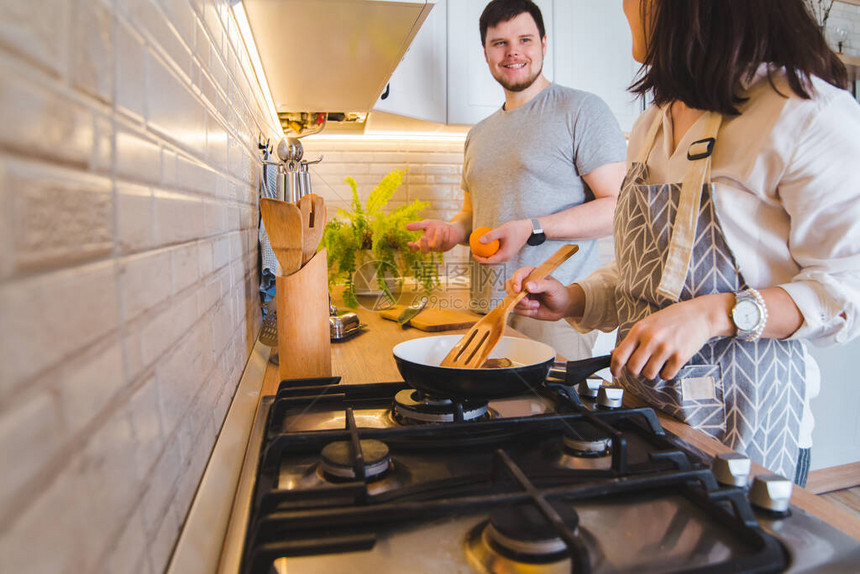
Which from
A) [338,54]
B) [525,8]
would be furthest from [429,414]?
[525,8]

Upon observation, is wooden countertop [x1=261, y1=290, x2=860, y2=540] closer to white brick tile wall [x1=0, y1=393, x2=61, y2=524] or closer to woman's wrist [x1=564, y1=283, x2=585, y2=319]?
woman's wrist [x1=564, y1=283, x2=585, y2=319]

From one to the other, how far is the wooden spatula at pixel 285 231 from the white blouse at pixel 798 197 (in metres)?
0.59

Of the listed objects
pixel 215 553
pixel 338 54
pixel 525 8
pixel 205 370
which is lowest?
pixel 215 553

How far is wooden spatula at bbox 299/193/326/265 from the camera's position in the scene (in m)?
0.80

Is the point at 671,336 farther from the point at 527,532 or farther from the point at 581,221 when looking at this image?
the point at 581,221

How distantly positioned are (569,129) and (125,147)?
1.54m

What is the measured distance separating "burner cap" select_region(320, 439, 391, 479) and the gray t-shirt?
112 cm

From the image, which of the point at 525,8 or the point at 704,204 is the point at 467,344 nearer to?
the point at 704,204

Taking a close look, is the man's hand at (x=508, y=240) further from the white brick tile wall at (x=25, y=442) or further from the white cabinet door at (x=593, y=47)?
the white brick tile wall at (x=25, y=442)

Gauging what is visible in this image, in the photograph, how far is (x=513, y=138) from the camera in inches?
68.1

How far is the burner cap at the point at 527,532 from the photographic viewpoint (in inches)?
14.2

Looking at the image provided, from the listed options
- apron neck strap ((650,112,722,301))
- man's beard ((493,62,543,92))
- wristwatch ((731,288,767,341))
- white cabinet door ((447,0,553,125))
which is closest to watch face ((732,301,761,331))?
wristwatch ((731,288,767,341))

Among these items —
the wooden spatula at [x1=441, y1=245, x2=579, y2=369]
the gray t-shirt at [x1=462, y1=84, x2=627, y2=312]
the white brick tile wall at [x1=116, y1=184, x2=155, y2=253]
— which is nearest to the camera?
the white brick tile wall at [x1=116, y1=184, x2=155, y2=253]

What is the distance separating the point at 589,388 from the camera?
719 millimetres
